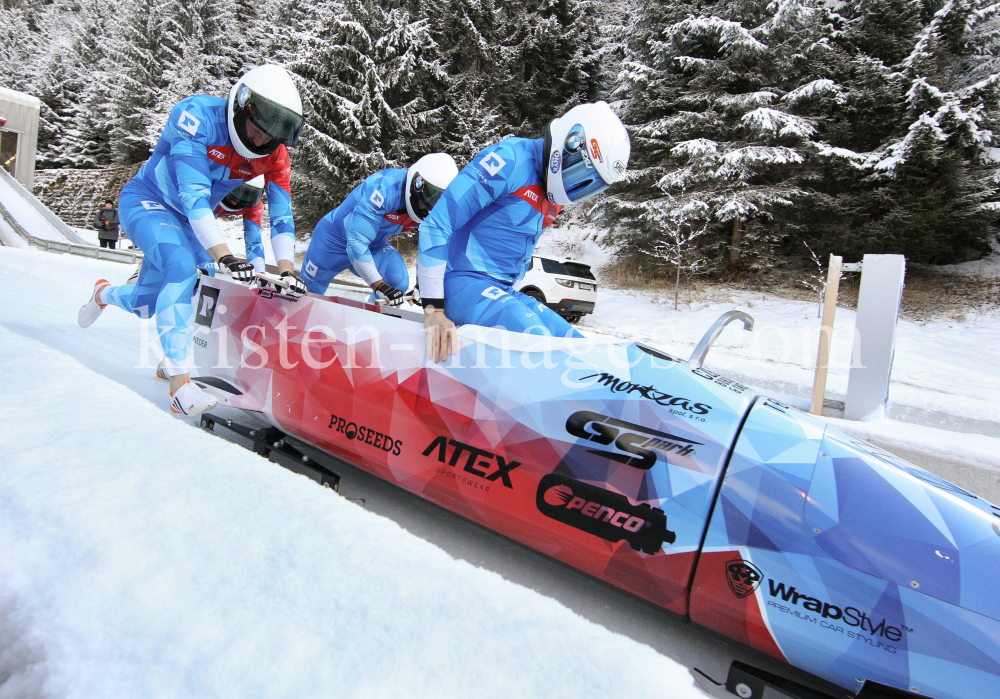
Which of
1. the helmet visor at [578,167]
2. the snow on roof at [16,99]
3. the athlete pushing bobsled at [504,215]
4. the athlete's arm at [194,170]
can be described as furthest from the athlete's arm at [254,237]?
the snow on roof at [16,99]

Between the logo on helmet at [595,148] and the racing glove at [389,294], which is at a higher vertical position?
the logo on helmet at [595,148]

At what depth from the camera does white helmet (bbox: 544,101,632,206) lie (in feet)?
6.31

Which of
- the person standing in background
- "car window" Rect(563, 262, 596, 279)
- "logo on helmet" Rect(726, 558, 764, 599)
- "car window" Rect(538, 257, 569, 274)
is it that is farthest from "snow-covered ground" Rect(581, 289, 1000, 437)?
the person standing in background

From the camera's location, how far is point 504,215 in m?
2.14

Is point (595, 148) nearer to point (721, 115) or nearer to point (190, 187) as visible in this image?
point (190, 187)

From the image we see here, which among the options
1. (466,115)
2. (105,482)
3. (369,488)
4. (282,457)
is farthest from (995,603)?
(466,115)

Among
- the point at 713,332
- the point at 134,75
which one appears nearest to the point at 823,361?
the point at 713,332

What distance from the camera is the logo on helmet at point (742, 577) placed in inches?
48.0

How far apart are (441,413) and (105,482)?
3.02ft

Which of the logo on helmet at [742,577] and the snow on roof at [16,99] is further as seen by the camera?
the snow on roof at [16,99]

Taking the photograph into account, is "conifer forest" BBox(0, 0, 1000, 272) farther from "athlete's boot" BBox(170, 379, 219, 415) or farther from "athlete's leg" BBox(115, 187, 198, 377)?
"athlete's boot" BBox(170, 379, 219, 415)

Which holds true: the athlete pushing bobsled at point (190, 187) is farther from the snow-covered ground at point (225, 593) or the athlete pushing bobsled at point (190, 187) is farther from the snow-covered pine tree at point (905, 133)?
the snow-covered pine tree at point (905, 133)

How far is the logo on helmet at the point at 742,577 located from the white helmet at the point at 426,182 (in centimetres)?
247

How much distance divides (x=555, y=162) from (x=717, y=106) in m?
9.75
